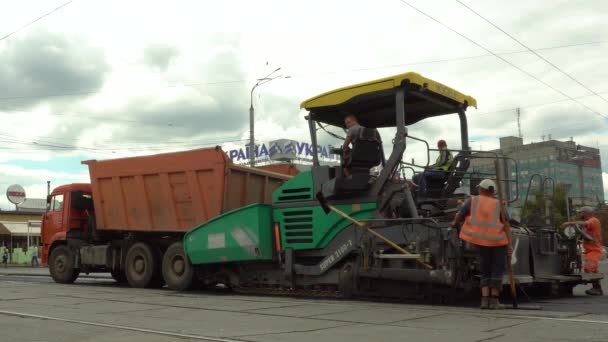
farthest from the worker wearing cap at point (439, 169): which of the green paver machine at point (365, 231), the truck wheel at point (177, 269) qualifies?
the truck wheel at point (177, 269)

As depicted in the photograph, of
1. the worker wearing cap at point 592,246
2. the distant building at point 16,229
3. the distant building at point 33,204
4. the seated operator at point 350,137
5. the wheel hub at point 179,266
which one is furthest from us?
the distant building at point 33,204

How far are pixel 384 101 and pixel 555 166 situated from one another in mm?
45790

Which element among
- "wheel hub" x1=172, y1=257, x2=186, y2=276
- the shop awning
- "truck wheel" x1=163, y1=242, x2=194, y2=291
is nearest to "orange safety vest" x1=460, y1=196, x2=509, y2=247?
"truck wheel" x1=163, y1=242, x2=194, y2=291

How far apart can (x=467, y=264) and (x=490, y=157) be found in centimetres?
178

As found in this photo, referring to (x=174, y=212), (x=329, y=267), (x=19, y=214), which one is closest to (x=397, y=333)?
(x=329, y=267)

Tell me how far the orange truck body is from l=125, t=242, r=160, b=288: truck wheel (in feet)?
1.42

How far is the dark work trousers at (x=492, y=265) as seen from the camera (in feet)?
24.2

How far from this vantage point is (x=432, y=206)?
913 centimetres

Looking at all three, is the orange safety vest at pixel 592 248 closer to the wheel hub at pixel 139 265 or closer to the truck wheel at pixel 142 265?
the truck wheel at pixel 142 265

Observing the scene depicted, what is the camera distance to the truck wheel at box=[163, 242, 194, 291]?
11.2 meters

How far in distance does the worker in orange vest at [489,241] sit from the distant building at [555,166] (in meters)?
1.55

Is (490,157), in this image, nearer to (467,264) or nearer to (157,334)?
(467,264)

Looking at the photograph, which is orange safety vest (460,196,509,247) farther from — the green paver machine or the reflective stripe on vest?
the reflective stripe on vest

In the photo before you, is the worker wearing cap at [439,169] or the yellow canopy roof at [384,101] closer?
the yellow canopy roof at [384,101]
